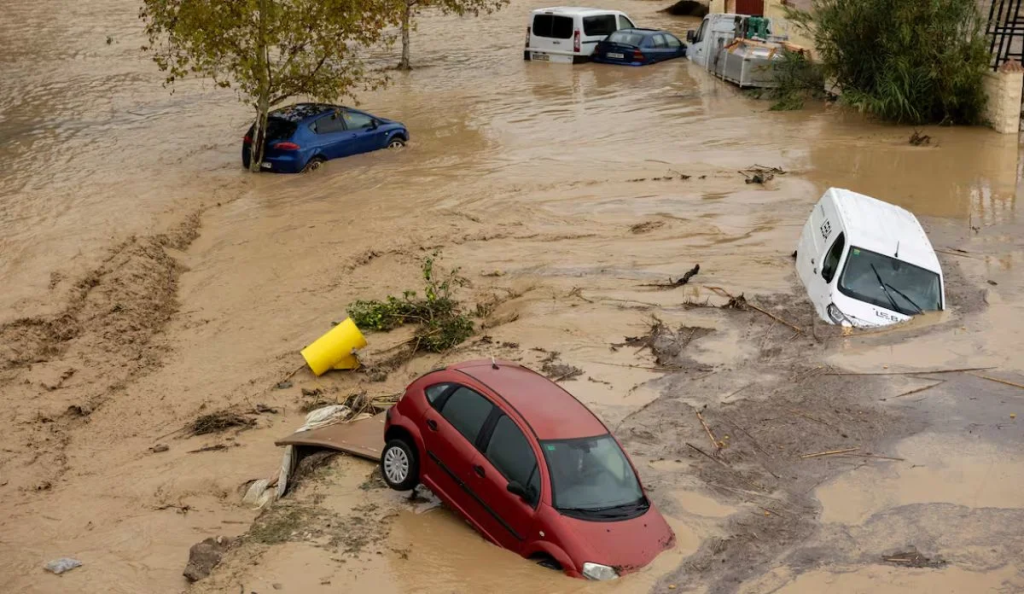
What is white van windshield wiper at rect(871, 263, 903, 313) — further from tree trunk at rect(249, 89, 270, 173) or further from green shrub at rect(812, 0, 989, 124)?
tree trunk at rect(249, 89, 270, 173)

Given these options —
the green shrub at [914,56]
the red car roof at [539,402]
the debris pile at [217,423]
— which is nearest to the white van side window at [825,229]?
the red car roof at [539,402]

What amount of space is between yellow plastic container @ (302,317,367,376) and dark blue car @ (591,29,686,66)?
2051 cm

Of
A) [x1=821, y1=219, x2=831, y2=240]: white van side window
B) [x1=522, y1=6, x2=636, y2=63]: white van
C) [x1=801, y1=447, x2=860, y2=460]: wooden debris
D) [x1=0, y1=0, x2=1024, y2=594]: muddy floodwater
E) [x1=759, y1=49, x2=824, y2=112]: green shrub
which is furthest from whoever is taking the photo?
[x1=522, y1=6, x2=636, y2=63]: white van

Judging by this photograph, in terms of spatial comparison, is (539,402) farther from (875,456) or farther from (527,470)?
(875,456)

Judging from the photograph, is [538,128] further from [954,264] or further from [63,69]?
[63,69]

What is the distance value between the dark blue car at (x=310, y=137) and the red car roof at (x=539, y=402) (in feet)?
41.3

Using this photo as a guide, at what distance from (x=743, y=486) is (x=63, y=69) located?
28378 millimetres

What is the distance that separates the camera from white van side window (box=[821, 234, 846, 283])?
13.4 meters

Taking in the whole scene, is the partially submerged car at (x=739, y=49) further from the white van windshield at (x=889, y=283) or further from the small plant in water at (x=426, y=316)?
the small plant in water at (x=426, y=316)

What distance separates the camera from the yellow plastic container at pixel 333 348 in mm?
12664

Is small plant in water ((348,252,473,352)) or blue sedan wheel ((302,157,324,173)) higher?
blue sedan wheel ((302,157,324,173))

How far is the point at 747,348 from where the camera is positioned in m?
12.8

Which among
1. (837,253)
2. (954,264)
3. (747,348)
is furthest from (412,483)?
(954,264)

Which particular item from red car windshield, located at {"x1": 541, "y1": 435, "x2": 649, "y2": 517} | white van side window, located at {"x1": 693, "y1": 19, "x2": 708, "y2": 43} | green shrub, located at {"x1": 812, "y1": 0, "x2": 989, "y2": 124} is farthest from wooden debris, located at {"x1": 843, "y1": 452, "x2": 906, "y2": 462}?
white van side window, located at {"x1": 693, "y1": 19, "x2": 708, "y2": 43}
